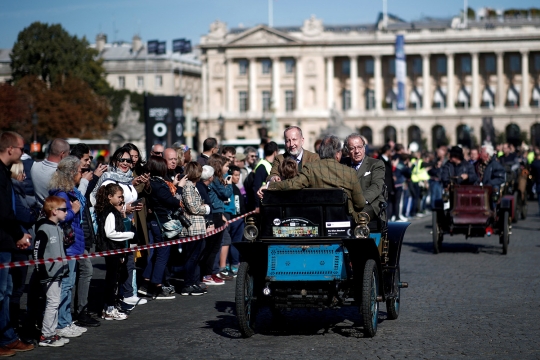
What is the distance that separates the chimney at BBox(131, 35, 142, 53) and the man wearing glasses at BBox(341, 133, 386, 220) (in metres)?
129

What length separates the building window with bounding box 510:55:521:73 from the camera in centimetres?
11825

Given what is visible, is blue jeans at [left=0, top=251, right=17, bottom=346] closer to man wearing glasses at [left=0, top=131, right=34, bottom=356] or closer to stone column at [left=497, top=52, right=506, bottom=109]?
man wearing glasses at [left=0, top=131, right=34, bottom=356]

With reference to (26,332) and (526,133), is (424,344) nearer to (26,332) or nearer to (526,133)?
(26,332)

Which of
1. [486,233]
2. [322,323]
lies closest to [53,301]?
[322,323]

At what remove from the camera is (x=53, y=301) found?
33.1 ft

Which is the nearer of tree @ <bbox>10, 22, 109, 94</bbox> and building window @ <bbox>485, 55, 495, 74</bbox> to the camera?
tree @ <bbox>10, 22, 109, 94</bbox>

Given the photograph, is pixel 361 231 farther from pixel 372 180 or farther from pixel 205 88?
pixel 205 88

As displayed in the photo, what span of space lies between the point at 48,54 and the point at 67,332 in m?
79.4

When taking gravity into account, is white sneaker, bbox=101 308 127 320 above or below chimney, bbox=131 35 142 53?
below

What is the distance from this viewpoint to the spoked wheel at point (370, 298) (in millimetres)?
9594

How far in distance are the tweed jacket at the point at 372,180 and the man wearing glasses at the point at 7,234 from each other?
3.48 m

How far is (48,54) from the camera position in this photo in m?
87.2

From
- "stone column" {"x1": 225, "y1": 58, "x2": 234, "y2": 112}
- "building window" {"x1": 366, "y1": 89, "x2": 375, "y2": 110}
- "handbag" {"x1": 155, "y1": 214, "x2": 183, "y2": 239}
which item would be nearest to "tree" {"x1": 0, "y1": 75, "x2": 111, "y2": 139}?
"stone column" {"x1": 225, "y1": 58, "x2": 234, "y2": 112}

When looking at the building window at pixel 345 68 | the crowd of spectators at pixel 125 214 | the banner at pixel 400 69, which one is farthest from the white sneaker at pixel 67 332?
the building window at pixel 345 68
